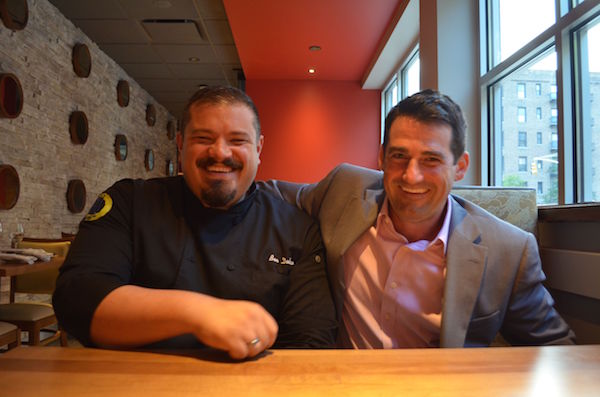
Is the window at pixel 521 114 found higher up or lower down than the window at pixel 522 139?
higher up

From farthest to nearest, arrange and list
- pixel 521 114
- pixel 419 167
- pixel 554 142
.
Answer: pixel 521 114 < pixel 554 142 < pixel 419 167

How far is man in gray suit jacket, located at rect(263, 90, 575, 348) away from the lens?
1360 millimetres

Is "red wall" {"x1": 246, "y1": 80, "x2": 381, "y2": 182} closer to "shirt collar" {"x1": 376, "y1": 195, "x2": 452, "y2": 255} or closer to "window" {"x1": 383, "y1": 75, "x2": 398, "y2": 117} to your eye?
"window" {"x1": 383, "y1": 75, "x2": 398, "y2": 117}

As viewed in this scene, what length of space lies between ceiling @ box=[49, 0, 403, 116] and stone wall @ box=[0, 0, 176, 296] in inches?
13.9

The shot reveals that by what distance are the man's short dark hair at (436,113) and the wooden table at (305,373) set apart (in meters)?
0.79

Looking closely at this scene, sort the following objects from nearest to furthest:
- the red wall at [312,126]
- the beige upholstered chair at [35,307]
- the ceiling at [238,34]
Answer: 1. the beige upholstered chair at [35,307]
2. the ceiling at [238,34]
3. the red wall at [312,126]

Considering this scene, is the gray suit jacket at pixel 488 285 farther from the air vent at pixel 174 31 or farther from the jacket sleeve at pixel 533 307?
the air vent at pixel 174 31

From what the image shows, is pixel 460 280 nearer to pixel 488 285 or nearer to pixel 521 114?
pixel 488 285

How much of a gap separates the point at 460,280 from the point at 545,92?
72.6 inches

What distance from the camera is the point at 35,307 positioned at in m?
3.32

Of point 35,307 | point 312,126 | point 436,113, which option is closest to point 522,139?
point 436,113

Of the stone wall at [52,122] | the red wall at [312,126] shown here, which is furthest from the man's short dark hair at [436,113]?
the red wall at [312,126]

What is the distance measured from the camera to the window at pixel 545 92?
2303mm

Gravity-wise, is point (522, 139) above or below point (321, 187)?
above
